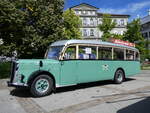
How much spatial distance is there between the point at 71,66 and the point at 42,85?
5.24ft

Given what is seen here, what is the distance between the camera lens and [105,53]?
30.8 ft

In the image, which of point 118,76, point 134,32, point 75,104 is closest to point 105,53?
point 118,76

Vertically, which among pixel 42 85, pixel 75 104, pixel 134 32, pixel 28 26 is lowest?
pixel 75 104

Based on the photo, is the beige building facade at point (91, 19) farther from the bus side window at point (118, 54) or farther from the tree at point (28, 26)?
the bus side window at point (118, 54)

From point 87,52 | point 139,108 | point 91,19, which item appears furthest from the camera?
point 91,19

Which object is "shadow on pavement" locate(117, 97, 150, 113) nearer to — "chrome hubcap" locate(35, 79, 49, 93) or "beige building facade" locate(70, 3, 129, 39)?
"chrome hubcap" locate(35, 79, 49, 93)

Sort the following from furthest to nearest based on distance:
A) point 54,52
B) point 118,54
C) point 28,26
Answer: point 28,26, point 118,54, point 54,52

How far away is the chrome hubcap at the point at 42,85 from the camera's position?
691 cm

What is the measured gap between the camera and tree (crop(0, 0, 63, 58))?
13531 mm

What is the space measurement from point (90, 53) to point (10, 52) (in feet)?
28.0

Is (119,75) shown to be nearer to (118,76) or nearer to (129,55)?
(118,76)

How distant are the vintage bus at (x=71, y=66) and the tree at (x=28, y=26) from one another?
6.39 metres

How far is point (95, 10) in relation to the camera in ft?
175

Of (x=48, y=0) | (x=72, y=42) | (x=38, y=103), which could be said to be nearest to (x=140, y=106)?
(x=38, y=103)
